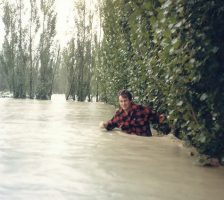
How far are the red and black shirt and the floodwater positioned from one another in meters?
0.58

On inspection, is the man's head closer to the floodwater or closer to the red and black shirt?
the red and black shirt

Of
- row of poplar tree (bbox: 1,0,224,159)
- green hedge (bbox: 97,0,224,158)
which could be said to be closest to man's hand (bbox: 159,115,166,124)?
row of poplar tree (bbox: 1,0,224,159)

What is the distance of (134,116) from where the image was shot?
7707 millimetres

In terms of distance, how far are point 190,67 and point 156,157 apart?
1.45 metres

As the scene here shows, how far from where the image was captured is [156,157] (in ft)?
17.5

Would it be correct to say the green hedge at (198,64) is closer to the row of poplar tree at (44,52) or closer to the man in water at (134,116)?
the man in water at (134,116)

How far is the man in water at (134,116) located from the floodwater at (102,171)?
0.58m

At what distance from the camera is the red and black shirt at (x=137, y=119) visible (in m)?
7.53

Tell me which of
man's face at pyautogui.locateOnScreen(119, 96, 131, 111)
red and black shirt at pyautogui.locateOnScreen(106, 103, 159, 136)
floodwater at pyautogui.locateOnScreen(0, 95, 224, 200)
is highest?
man's face at pyautogui.locateOnScreen(119, 96, 131, 111)

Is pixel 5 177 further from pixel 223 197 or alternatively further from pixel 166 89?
pixel 166 89

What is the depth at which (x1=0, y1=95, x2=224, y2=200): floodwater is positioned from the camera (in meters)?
3.45

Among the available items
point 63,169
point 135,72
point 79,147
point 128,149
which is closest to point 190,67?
point 63,169

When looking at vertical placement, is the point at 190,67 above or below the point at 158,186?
above

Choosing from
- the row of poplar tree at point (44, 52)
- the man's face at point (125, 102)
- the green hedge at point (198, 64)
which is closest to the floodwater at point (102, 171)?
the green hedge at point (198, 64)
